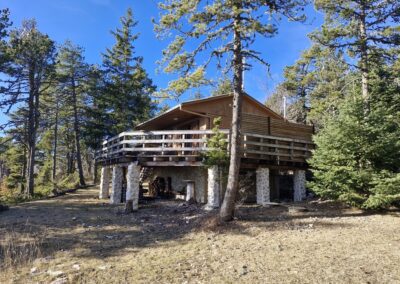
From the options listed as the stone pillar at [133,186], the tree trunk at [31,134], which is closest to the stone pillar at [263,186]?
the stone pillar at [133,186]

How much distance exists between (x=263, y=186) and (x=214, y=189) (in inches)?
113

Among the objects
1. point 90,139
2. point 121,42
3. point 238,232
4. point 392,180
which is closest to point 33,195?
point 90,139

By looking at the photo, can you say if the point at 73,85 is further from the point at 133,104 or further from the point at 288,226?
the point at 288,226

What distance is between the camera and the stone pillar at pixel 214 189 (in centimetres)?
1414

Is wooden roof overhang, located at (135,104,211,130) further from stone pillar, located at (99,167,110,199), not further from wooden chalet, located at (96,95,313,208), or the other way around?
stone pillar, located at (99,167,110,199)

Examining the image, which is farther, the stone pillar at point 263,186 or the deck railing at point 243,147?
the stone pillar at point 263,186

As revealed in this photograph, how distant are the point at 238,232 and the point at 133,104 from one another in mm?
25323

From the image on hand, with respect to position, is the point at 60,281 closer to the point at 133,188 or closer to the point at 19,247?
the point at 19,247

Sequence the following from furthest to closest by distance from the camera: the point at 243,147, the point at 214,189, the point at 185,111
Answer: the point at 185,111 < the point at 243,147 < the point at 214,189

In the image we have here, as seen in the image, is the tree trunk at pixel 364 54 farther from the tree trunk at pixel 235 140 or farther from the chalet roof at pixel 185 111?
the tree trunk at pixel 235 140

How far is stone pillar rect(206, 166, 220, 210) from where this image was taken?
14.1 meters

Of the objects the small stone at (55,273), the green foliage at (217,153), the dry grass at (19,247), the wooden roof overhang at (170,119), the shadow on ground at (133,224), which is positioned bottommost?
the small stone at (55,273)

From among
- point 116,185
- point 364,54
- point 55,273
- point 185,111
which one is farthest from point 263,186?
point 55,273

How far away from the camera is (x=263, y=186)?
15.7 m
